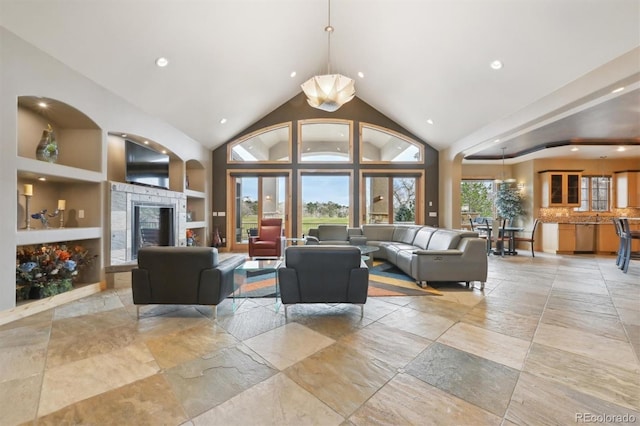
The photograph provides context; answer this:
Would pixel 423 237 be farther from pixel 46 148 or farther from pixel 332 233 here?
pixel 46 148

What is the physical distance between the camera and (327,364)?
1.97m

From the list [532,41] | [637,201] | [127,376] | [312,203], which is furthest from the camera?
[312,203]

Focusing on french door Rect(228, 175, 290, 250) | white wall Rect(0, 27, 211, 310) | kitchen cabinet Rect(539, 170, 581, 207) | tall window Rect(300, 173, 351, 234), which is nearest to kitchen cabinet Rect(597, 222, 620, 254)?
kitchen cabinet Rect(539, 170, 581, 207)

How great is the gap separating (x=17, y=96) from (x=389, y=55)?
5.25 meters

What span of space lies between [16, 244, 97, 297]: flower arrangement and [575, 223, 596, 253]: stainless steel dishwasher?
11051 mm

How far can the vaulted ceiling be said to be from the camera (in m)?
3.15

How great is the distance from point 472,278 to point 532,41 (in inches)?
128

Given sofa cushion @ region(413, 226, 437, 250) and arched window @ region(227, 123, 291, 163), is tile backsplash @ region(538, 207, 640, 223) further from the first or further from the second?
arched window @ region(227, 123, 291, 163)

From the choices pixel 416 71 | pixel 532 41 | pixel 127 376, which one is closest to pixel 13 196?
pixel 127 376

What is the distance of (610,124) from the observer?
510 centimetres

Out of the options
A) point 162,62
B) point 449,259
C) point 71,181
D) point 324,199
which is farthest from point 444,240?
point 71,181

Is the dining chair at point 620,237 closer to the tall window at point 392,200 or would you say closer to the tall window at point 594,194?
the tall window at point 594,194

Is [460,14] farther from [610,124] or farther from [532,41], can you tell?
[610,124]

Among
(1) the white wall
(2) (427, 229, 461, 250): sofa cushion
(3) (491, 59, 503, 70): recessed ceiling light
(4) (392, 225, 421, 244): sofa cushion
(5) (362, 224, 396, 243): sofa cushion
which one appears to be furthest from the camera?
(5) (362, 224, 396, 243): sofa cushion
